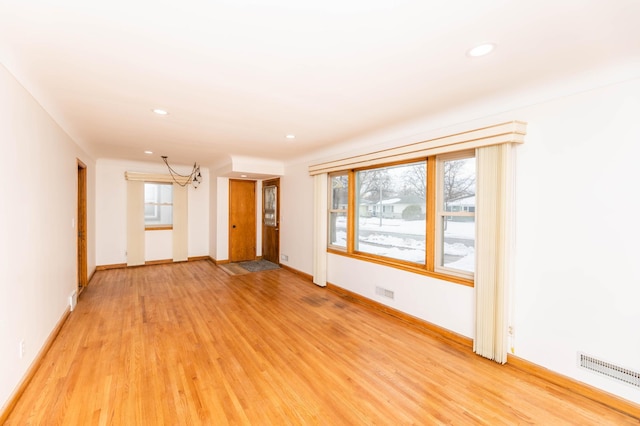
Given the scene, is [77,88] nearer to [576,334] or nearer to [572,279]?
[572,279]

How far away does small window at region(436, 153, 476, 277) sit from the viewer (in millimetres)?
2980

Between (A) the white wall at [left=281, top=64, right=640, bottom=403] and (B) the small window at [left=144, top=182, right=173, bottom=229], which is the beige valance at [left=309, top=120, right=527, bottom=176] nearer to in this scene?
(A) the white wall at [left=281, top=64, right=640, bottom=403]

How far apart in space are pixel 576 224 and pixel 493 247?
2.04 ft

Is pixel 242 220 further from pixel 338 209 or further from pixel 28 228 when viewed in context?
pixel 28 228

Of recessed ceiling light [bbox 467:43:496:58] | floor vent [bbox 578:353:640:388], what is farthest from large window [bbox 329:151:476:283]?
recessed ceiling light [bbox 467:43:496:58]

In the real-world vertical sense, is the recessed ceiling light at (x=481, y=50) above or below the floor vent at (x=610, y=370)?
above

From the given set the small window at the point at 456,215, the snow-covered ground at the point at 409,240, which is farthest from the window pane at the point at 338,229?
the small window at the point at 456,215

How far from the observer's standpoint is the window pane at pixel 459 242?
298cm

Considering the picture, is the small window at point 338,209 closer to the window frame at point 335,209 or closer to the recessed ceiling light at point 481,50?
the window frame at point 335,209

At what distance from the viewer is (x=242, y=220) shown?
705 centimetres

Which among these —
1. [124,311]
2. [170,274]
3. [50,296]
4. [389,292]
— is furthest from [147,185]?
[389,292]

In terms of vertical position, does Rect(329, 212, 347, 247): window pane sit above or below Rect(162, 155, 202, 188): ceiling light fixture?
below

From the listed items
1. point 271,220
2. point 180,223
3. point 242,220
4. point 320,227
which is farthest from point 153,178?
point 320,227

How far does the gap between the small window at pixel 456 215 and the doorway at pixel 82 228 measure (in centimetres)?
551
